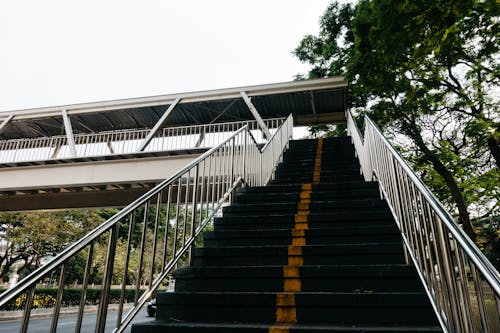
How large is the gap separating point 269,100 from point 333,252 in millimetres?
9633

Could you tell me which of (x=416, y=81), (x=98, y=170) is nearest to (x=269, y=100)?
(x=416, y=81)

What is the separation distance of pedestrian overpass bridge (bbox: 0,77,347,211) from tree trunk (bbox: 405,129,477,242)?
2.94 metres

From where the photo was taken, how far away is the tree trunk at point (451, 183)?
9.80m

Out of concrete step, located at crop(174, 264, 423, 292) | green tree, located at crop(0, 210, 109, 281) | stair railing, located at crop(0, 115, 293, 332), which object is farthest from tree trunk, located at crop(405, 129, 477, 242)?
green tree, located at crop(0, 210, 109, 281)

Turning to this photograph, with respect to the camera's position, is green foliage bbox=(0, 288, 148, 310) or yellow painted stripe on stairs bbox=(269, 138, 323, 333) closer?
yellow painted stripe on stairs bbox=(269, 138, 323, 333)

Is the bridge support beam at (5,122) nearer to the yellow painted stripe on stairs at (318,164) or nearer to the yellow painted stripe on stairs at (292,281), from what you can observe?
the yellow painted stripe on stairs at (318,164)

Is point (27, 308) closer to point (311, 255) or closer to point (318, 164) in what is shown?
point (311, 255)

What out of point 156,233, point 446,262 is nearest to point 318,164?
point 156,233

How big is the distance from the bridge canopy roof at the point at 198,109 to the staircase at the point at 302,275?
672cm

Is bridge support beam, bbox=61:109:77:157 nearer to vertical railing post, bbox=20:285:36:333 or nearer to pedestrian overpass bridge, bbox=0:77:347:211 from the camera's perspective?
pedestrian overpass bridge, bbox=0:77:347:211

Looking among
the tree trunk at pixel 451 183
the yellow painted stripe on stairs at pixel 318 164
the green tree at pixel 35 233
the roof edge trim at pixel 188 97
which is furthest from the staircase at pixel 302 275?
the green tree at pixel 35 233

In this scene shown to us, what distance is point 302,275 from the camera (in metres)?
2.94

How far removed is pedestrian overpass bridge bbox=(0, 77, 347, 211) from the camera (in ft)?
29.9

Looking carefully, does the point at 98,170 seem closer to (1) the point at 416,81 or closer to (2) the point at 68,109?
(2) the point at 68,109
